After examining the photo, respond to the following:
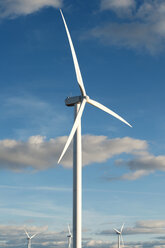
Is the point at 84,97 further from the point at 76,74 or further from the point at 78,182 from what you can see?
the point at 78,182

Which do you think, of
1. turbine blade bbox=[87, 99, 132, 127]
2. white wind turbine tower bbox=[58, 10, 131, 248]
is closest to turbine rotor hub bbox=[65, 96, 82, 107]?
white wind turbine tower bbox=[58, 10, 131, 248]

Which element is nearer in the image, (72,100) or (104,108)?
(72,100)

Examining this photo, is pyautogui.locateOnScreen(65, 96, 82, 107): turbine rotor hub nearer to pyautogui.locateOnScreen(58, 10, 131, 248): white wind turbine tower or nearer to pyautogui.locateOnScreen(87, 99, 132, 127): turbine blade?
pyautogui.locateOnScreen(58, 10, 131, 248): white wind turbine tower

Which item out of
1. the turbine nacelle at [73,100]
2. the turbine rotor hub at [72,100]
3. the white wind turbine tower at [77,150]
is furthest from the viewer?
the turbine rotor hub at [72,100]

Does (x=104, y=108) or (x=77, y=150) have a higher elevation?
(x=104, y=108)

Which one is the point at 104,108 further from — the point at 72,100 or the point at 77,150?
the point at 77,150

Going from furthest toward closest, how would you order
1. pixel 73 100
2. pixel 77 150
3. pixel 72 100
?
pixel 72 100, pixel 73 100, pixel 77 150

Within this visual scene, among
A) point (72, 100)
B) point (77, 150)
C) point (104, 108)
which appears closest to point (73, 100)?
point (72, 100)

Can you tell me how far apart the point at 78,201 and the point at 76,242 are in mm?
6784

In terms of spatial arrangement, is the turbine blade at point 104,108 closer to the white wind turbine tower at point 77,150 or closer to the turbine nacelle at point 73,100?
the white wind turbine tower at point 77,150

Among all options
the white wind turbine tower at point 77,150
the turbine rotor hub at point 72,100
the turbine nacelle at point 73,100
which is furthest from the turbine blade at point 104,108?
the turbine rotor hub at point 72,100

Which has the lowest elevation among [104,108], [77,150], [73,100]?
[77,150]

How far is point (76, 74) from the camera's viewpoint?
83.1 metres

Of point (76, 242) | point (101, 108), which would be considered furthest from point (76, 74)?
point (76, 242)
